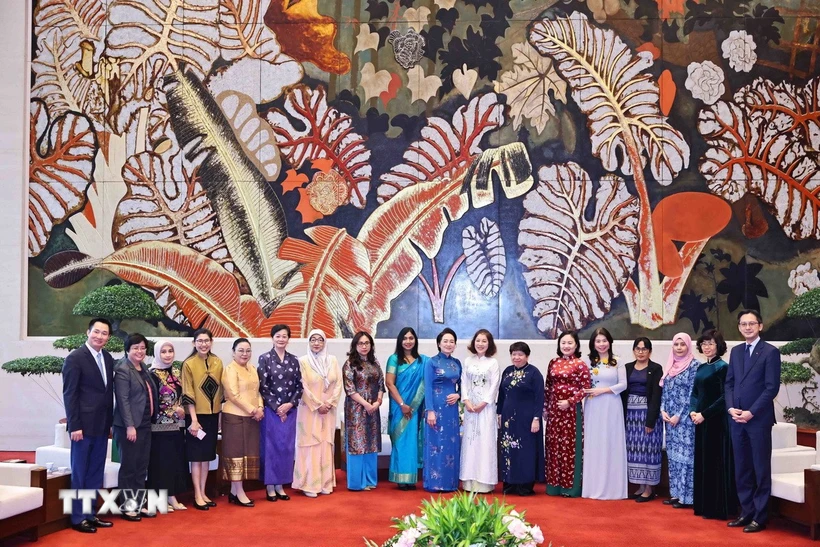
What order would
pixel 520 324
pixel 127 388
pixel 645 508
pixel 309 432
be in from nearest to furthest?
1. pixel 127 388
2. pixel 645 508
3. pixel 309 432
4. pixel 520 324

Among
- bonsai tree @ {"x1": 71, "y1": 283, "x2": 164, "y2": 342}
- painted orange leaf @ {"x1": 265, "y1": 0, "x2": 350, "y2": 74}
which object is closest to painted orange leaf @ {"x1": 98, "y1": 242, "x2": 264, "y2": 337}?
bonsai tree @ {"x1": 71, "y1": 283, "x2": 164, "y2": 342}

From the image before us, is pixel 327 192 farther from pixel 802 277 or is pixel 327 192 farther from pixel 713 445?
pixel 802 277

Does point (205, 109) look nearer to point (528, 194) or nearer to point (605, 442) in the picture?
point (528, 194)

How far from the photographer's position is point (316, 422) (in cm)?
601

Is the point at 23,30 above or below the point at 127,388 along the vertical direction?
above

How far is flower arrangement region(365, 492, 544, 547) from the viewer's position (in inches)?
94.8

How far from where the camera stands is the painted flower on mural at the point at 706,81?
789cm

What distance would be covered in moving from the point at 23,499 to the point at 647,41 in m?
6.37

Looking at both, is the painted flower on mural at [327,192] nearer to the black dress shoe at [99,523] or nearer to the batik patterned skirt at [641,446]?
the batik patterned skirt at [641,446]

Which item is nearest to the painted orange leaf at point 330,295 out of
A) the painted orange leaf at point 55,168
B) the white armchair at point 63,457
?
the painted orange leaf at point 55,168

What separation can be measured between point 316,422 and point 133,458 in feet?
4.46

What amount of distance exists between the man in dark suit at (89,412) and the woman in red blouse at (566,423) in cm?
292

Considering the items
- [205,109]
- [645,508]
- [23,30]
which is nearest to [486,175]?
[205,109]

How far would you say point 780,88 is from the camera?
7.90 m
